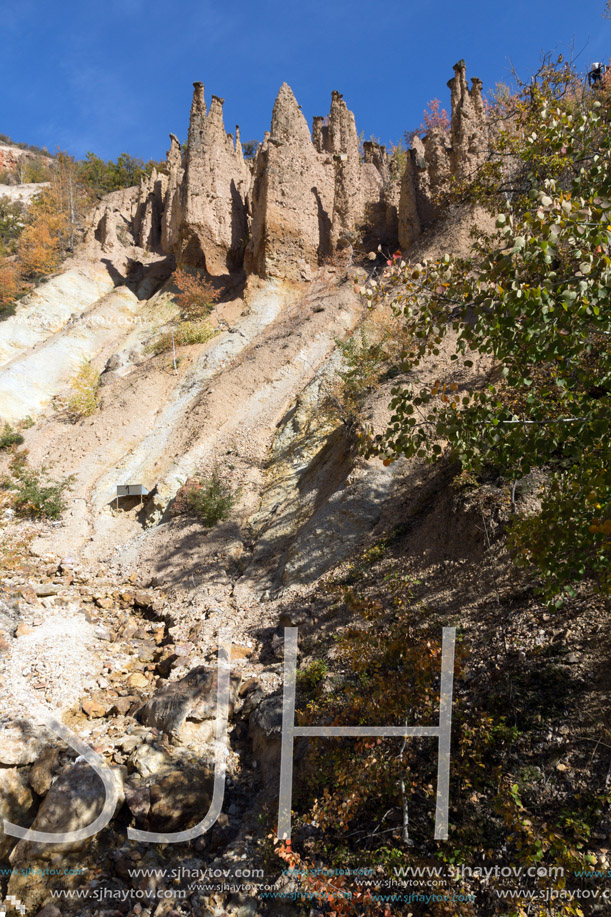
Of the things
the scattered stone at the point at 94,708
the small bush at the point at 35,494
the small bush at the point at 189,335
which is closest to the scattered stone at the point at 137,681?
the scattered stone at the point at 94,708

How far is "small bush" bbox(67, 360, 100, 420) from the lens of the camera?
1855cm

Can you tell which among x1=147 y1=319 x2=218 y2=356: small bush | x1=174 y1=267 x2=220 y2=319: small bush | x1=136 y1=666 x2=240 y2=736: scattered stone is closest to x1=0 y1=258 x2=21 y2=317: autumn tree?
x1=174 y1=267 x2=220 y2=319: small bush

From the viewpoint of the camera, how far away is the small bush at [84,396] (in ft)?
60.8

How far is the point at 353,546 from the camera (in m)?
9.59

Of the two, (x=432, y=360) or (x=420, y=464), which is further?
(x=432, y=360)

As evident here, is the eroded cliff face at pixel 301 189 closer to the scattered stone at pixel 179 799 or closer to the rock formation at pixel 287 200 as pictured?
the rock formation at pixel 287 200

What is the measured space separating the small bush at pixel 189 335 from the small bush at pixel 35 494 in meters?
7.69

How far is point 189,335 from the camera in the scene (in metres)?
20.5

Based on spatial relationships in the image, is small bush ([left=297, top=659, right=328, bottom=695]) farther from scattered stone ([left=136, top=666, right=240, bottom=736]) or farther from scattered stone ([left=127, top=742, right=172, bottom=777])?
scattered stone ([left=127, top=742, right=172, bottom=777])

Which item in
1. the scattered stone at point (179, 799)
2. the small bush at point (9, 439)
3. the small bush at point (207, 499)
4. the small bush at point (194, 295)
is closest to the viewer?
the scattered stone at point (179, 799)

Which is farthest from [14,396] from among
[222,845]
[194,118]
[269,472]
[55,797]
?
[222,845]

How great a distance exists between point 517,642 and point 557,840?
2232mm

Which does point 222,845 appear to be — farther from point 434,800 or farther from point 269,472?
point 269,472

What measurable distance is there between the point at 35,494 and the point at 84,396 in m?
5.67
